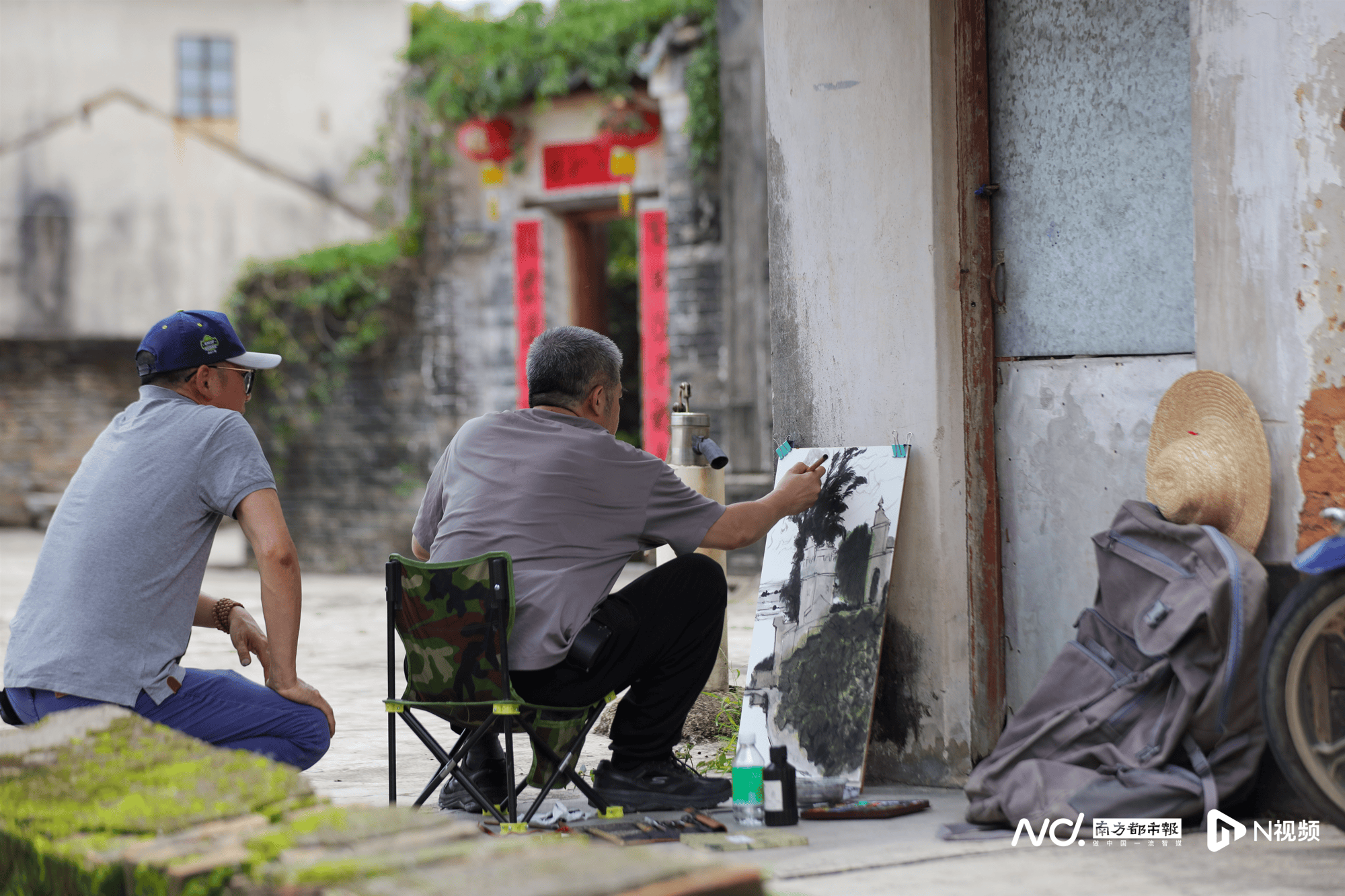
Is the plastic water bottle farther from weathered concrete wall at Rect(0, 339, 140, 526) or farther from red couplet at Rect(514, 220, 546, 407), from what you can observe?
weathered concrete wall at Rect(0, 339, 140, 526)

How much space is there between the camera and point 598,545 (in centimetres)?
372

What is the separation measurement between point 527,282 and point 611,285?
3.14 meters

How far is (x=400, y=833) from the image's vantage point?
2.23 meters

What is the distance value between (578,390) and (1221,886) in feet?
6.61

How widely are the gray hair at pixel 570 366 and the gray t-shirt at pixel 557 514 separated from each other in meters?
0.07

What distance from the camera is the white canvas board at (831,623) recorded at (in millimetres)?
4027

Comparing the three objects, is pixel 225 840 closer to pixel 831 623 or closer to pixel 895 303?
pixel 831 623

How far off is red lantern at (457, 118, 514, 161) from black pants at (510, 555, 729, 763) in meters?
9.30

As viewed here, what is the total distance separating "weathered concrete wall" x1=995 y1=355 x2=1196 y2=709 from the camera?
12.9 feet

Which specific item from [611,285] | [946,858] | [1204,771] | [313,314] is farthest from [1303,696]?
[611,285]

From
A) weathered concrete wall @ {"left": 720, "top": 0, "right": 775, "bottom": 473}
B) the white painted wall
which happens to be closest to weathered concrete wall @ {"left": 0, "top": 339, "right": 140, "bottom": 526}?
the white painted wall

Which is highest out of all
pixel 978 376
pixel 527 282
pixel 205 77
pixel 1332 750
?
pixel 205 77

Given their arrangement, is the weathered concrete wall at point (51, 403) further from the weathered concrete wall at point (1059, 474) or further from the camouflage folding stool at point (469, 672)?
the weathered concrete wall at point (1059, 474)

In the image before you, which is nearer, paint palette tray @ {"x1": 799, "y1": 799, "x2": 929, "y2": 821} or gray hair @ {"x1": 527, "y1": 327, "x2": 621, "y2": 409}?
paint palette tray @ {"x1": 799, "y1": 799, "x2": 929, "y2": 821}
